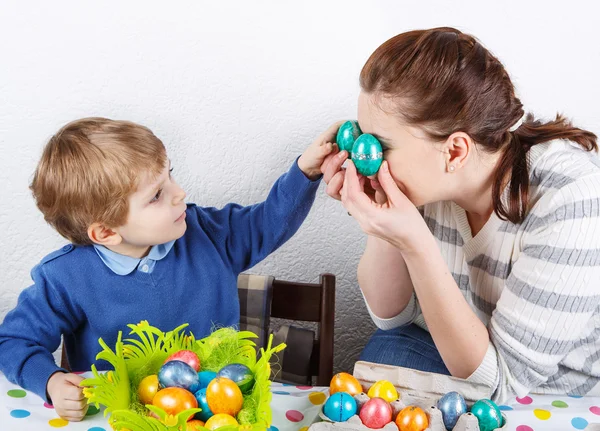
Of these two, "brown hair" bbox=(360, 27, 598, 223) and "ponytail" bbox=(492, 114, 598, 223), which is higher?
"brown hair" bbox=(360, 27, 598, 223)

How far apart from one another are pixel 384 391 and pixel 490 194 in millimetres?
455

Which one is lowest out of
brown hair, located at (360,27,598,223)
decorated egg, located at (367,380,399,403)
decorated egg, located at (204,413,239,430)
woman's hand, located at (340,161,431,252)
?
decorated egg, located at (367,380,399,403)

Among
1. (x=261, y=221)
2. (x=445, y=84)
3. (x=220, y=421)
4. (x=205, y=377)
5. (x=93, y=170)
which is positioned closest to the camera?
(x=220, y=421)

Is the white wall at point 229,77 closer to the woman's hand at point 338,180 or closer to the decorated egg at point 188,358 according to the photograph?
the woman's hand at point 338,180

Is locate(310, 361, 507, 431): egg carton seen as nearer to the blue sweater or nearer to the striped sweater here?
the striped sweater

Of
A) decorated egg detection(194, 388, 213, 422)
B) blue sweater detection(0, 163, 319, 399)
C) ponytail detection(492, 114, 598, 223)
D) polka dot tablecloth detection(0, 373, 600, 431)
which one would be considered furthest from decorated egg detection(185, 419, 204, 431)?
ponytail detection(492, 114, 598, 223)

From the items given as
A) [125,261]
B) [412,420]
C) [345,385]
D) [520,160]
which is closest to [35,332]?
[125,261]

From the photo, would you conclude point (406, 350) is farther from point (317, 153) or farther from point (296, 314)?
point (317, 153)

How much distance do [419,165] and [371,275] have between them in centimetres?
29

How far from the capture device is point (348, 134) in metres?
1.16

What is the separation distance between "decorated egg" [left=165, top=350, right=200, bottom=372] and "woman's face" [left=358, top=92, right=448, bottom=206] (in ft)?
1.43

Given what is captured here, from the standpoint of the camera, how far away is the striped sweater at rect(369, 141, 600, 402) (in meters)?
1.04

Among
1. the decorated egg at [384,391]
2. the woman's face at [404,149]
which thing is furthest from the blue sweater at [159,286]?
the decorated egg at [384,391]

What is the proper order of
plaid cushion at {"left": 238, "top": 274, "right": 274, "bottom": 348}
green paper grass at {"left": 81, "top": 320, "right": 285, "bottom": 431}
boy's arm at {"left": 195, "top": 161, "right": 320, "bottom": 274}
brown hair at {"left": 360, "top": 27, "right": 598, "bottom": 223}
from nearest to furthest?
green paper grass at {"left": 81, "top": 320, "right": 285, "bottom": 431} → brown hair at {"left": 360, "top": 27, "right": 598, "bottom": 223} → boy's arm at {"left": 195, "top": 161, "right": 320, "bottom": 274} → plaid cushion at {"left": 238, "top": 274, "right": 274, "bottom": 348}
